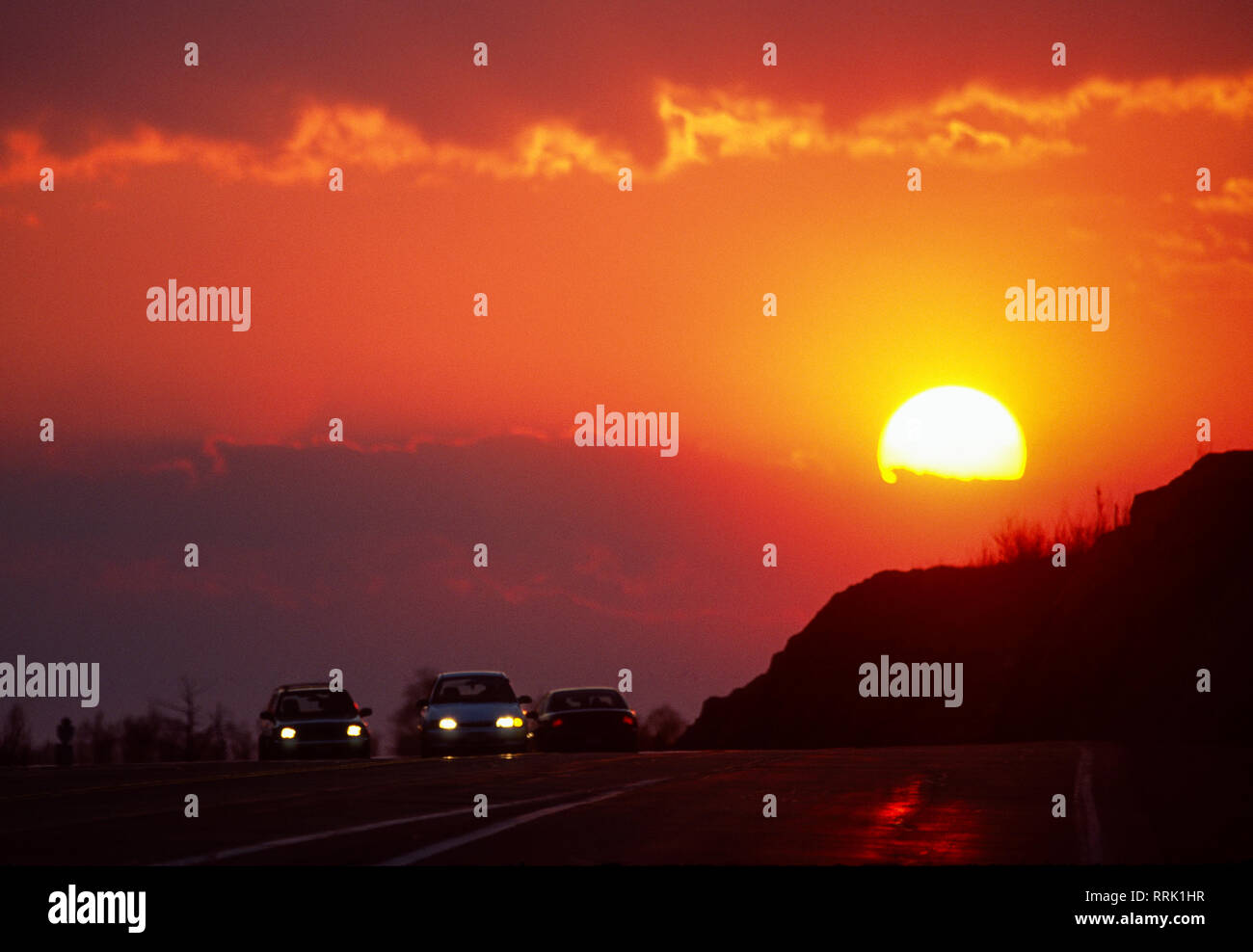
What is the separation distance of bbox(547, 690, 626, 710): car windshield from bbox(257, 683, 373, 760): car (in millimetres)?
4344

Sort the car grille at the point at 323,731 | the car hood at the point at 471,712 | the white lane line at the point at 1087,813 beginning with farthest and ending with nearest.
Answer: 1. the car hood at the point at 471,712
2. the car grille at the point at 323,731
3. the white lane line at the point at 1087,813

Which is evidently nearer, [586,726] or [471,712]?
[471,712]

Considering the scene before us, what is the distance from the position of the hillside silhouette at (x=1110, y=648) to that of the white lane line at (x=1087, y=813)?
3272 centimetres

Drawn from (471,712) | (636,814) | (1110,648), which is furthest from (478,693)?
(1110,648)

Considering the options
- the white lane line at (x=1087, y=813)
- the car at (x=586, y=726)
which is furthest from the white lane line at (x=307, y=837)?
the car at (x=586, y=726)

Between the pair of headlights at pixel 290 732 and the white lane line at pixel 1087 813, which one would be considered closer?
the white lane line at pixel 1087 813

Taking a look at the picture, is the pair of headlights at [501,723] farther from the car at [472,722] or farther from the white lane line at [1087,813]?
the white lane line at [1087,813]

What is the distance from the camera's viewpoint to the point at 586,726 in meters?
36.7

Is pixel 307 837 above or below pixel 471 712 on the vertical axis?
above

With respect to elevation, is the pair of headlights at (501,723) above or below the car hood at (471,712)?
below

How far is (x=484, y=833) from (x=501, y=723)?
2112 centimetres

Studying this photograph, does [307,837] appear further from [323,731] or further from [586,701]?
[586,701]

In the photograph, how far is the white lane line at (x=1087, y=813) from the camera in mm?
12805
